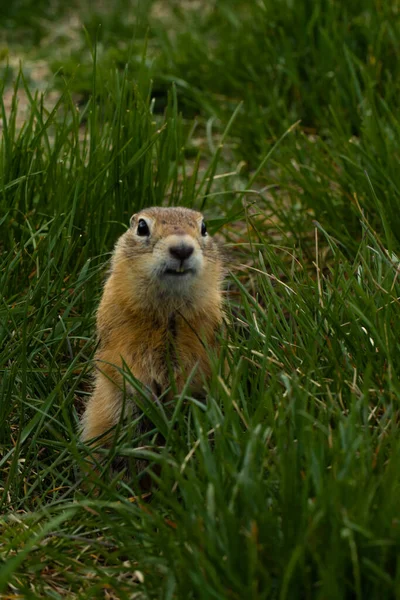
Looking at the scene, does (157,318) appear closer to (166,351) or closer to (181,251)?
(166,351)

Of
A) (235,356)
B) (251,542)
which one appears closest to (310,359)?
(235,356)

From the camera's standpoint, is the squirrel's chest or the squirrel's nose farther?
the squirrel's chest

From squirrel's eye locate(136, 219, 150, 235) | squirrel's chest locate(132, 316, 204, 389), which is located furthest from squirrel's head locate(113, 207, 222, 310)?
squirrel's chest locate(132, 316, 204, 389)

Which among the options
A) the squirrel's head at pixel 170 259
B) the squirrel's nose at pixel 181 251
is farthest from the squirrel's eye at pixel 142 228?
the squirrel's nose at pixel 181 251

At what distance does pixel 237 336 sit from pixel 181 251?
0.43 metres

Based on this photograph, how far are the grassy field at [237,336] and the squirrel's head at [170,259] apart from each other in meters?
0.20

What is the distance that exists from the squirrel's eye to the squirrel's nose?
345mm

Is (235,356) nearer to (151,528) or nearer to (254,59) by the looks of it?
(151,528)

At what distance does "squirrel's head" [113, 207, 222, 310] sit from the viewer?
3566 mm

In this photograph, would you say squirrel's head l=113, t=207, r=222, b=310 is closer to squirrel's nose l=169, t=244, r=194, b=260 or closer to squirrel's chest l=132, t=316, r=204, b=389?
squirrel's nose l=169, t=244, r=194, b=260

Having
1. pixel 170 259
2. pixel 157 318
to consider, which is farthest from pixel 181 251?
pixel 157 318

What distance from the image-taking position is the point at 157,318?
3697 mm

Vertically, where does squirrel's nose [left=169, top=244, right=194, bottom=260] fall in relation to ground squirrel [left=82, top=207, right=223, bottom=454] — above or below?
above

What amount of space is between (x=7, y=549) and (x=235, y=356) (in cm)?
109
